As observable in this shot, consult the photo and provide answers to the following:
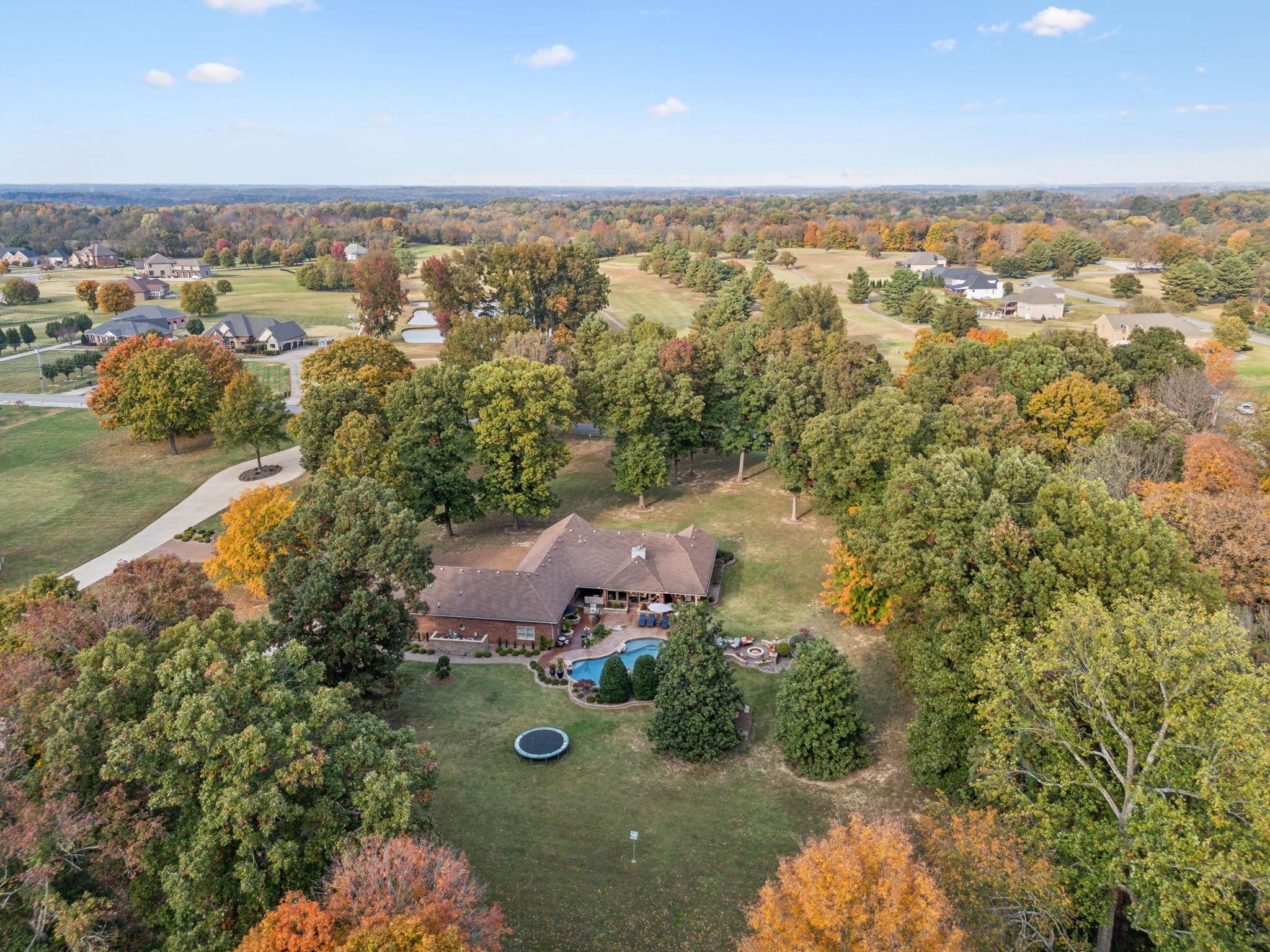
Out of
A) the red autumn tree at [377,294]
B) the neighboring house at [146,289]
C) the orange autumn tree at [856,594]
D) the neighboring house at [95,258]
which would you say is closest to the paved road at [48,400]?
the red autumn tree at [377,294]

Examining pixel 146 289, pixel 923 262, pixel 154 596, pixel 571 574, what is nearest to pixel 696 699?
pixel 571 574

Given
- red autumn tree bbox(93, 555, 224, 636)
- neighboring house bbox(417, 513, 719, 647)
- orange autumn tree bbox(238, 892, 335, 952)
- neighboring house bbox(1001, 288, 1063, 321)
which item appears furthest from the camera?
neighboring house bbox(1001, 288, 1063, 321)

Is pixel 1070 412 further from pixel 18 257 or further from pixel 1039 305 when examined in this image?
pixel 18 257

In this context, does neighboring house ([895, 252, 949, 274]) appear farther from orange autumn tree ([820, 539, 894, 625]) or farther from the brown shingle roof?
orange autumn tree ([820, 539, 894, 625])

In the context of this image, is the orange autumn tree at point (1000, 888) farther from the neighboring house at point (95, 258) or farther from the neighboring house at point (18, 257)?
the neighboring house at point (18, 257)

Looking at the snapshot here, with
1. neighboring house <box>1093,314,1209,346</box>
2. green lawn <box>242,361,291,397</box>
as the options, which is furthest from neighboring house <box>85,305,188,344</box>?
neighboring house <box>1093,314,1209,346</box>

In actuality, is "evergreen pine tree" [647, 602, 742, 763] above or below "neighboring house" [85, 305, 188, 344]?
below

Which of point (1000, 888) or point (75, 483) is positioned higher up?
point (1000, 888)

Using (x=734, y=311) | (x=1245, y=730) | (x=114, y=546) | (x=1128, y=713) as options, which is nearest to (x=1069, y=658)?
(x=1128, y=713)

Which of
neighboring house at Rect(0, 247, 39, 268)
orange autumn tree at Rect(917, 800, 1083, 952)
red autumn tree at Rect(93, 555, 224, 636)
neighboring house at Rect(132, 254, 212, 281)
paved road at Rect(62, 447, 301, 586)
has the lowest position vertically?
paved road at Rect(62, 447, 301, 586)
